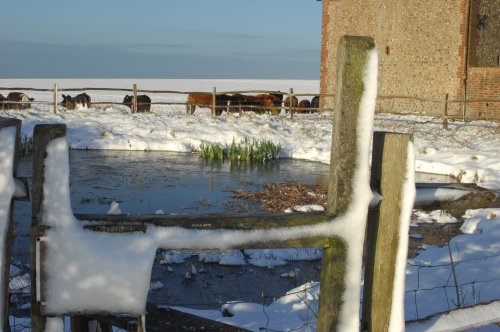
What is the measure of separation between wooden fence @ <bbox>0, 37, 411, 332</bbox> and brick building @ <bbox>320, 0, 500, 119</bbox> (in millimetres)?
19978

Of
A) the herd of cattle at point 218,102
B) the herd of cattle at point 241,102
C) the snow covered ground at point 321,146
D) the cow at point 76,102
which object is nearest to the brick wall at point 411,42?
the snow covered ground at point 321,146

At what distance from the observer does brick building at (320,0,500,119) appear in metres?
23.1

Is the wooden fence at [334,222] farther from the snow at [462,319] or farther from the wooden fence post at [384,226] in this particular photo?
the snow at [462,319]

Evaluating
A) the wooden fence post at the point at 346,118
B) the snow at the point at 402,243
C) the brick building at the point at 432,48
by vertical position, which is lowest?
the snow at the point at 402,243

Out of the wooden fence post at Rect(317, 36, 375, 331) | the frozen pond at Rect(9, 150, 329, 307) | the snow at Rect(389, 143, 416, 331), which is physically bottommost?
the frozen pond at Rect(9, 150, 329, 307)

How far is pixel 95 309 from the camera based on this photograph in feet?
7.02

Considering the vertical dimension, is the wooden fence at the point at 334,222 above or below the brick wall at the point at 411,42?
below

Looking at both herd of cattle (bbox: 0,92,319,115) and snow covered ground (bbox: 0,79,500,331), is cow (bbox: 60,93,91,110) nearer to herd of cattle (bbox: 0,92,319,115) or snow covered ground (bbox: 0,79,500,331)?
herd of cattle (bbox: 0,92,319,115)

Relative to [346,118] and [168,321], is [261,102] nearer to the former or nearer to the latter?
[168,321]

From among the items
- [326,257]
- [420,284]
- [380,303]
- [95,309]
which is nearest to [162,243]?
[95,309]

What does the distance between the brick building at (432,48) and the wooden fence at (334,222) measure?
19978 mm

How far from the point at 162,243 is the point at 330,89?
25.9m

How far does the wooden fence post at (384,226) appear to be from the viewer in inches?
97.3

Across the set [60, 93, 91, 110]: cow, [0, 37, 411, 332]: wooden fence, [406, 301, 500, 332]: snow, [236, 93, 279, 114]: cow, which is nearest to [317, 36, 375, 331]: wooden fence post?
[0, 37, 411, 332]: wooden fence
